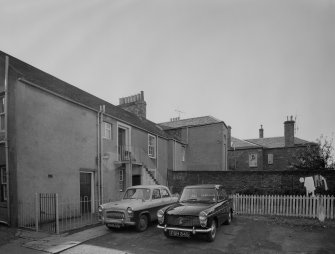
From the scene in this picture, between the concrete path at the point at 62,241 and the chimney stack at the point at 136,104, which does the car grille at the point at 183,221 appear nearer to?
the concrete path at the point at 62,241

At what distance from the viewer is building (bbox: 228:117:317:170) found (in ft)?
110

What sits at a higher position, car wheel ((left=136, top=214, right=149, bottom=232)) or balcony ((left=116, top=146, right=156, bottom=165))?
balcony ((left=116, top=146, right=156, bottom=165))

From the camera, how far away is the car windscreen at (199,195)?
9.46 metres

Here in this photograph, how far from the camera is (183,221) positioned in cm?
817

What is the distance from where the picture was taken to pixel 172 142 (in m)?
24.5

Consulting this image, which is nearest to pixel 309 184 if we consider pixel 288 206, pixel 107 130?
pixel 288 206

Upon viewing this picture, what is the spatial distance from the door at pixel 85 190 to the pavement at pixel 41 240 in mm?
3915

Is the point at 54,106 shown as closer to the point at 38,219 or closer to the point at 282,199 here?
the point at 38,219

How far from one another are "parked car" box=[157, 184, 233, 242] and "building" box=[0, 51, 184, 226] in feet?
18.0

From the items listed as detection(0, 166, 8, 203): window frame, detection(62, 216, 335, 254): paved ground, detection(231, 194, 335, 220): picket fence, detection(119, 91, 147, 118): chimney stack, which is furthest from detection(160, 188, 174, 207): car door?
detection(119, 91, 147, 118): chimney stack

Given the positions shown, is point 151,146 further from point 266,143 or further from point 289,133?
point 266,143

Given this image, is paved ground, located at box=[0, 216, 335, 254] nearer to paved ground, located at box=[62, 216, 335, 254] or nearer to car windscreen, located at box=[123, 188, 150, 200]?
paved ground, located at box=[62, 216, 335, 254]

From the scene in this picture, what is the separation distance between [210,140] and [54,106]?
16.8m

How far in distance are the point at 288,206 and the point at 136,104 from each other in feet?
51.9
